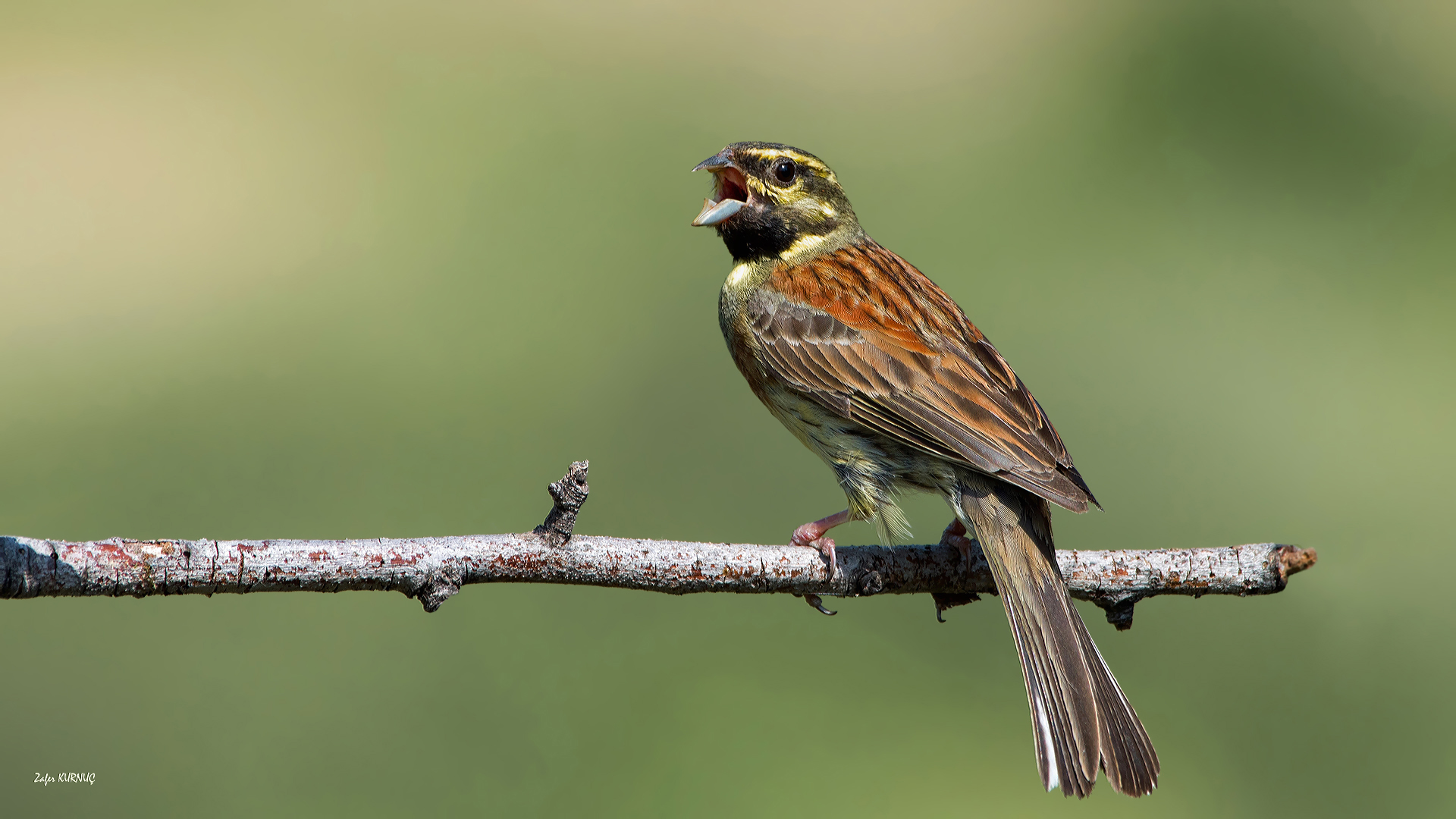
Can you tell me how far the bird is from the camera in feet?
12.6

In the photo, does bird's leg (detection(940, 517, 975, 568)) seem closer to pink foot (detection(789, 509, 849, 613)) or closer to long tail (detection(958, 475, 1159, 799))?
long tail (detection(958, 475, 1159, 799))

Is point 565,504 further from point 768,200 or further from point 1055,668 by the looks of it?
point 768,200

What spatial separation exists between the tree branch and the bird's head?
67.0 inches

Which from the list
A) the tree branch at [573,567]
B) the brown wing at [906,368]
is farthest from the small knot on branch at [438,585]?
the brown wing at [906,368]

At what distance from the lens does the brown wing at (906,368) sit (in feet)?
13.6

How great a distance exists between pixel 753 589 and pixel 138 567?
1.92 m

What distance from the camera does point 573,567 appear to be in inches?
134

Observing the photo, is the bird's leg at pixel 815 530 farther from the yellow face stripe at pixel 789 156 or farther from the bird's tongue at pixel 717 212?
the yellow face stripe at pixel 789 156

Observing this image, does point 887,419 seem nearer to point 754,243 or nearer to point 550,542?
point 754,243

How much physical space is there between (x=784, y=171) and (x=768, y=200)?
157mm

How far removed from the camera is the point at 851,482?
4504 millimetres

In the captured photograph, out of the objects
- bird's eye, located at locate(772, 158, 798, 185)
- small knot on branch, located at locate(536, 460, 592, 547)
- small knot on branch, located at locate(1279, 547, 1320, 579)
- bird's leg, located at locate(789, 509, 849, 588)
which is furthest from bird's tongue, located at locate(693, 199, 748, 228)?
small knot on branch, located at locate(1279, 547, 1320, 579)

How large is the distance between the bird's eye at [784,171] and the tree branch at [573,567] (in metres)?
1.89

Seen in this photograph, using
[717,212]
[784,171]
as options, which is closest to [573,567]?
[717,212]
